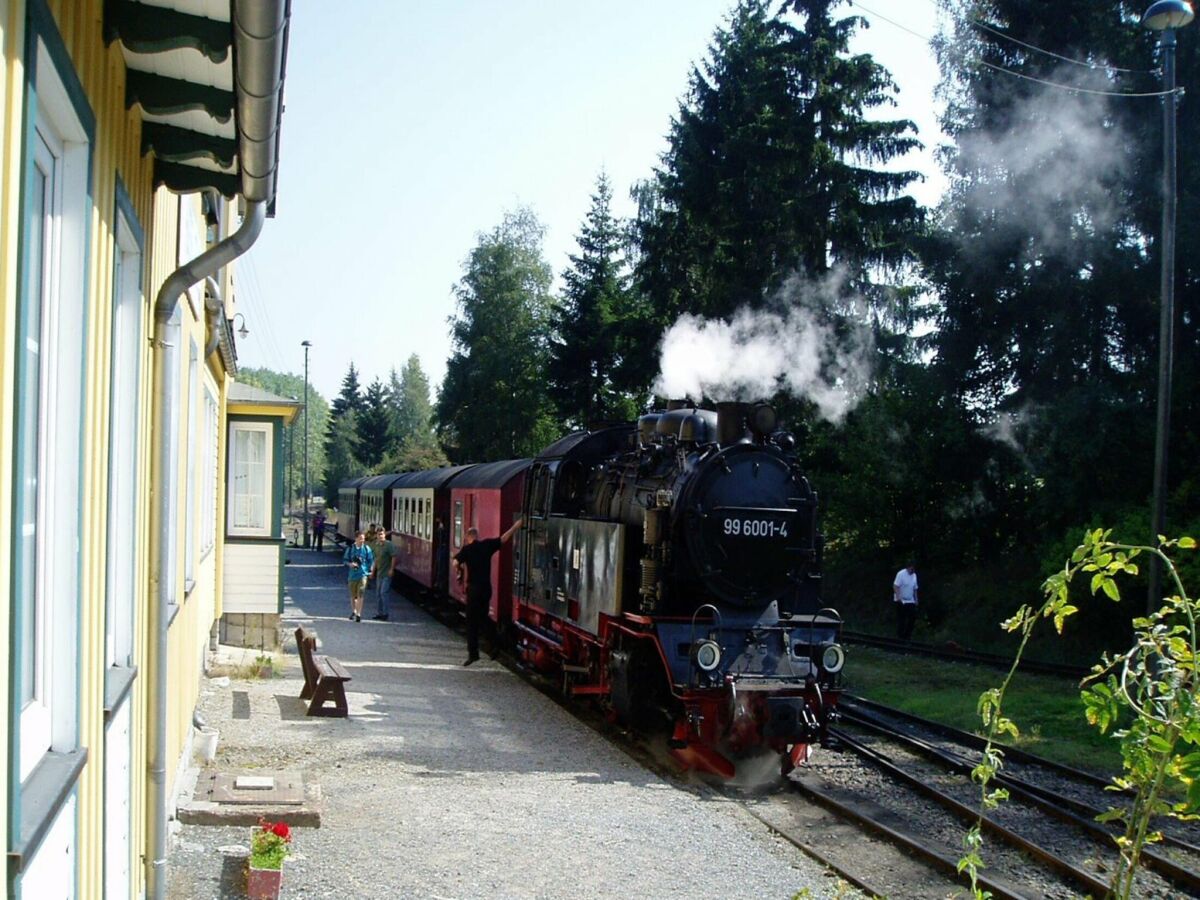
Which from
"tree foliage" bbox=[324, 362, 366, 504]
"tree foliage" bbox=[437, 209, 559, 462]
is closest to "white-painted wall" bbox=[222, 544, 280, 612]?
"tree foliage" bbox=[437, 209, 559, 462]

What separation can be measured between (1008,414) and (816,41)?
938 centimetres

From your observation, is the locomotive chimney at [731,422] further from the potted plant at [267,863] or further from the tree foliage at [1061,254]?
the tree foliage at [1061,254]

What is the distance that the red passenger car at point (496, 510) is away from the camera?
1562cm

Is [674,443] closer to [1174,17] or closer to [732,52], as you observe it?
[1174,17]

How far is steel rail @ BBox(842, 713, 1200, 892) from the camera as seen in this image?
721 cm

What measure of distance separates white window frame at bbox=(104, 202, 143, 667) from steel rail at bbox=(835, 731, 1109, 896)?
423 centimetres

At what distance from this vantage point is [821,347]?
1024 inches

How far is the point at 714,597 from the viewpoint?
32.2 feet

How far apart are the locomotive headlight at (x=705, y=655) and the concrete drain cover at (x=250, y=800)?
117 inches

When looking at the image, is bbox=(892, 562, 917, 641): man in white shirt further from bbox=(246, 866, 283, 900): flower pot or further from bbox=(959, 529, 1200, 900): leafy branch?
bbox=(959, 529, 1200, 900): leafy branch

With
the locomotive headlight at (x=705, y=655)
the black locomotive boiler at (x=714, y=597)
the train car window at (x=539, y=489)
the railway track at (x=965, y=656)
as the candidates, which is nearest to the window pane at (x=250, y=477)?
the train car window at (x=539, y=489)

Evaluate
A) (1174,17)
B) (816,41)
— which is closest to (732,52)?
(816,41)

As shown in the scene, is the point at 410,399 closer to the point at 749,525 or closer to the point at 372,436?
the point at 372,436

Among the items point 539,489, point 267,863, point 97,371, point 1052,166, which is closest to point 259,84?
point 97,371
